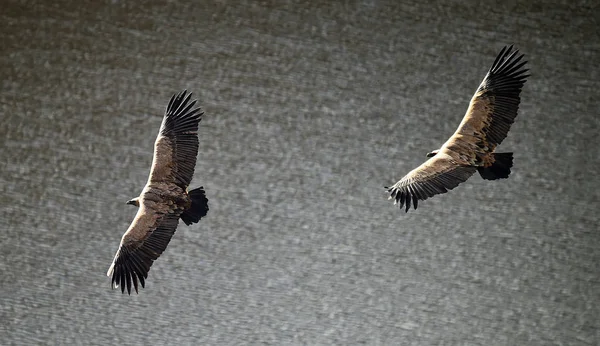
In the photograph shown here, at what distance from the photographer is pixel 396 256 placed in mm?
2898

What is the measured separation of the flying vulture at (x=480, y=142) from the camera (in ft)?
8.33

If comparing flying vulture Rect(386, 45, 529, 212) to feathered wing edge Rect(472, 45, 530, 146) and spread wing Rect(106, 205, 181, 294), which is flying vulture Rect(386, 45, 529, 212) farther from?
spread wing Rect(106, 205, 181, 294)

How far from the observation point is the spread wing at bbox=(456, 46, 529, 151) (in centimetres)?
253

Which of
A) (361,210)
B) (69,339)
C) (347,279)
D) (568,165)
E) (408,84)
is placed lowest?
(69,339)

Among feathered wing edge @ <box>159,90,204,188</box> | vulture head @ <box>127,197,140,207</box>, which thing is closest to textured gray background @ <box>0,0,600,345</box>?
vulture head @ <box>127,197,140,207</box>

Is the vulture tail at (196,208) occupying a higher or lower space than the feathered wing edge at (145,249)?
higher

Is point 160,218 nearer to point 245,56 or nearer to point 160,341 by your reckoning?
point 160,341

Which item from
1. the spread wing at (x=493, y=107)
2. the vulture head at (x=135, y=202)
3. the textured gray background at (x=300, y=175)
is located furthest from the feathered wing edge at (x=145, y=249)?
the spread wing at (x=493, y=107)

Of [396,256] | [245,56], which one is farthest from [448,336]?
[245,56]

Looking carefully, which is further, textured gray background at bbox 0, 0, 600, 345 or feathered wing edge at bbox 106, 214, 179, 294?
textured gray background at bbox 0, 0, 600, 345

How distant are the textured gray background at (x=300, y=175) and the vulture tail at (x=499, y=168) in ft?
1.00

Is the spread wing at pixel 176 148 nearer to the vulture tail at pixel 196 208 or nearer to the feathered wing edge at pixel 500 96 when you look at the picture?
the vulture tail at pixel 196 208

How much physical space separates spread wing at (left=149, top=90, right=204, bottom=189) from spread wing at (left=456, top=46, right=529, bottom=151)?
749mm

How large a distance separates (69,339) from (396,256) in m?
1.05
